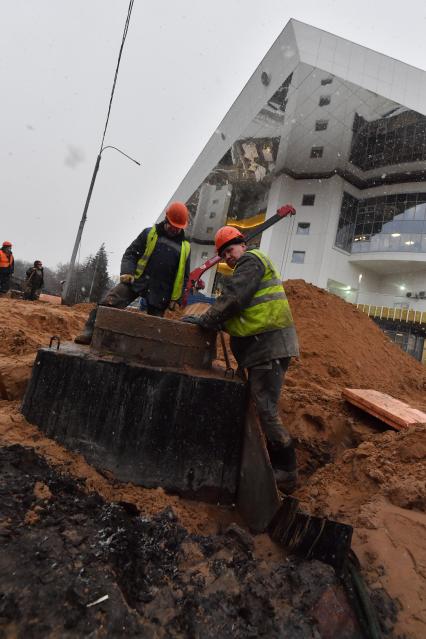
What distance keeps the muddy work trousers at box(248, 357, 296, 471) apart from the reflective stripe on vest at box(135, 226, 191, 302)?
5.09 ft

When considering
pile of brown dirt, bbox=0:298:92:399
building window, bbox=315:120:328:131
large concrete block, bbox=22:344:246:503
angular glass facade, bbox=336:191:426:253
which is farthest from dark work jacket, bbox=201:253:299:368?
angular glass facade, bbox=336:191:426:253

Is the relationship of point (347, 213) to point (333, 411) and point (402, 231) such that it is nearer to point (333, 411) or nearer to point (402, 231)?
point (402, 231)

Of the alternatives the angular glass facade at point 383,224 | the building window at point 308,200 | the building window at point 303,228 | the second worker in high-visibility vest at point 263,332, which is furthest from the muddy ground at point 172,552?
Answer: the building window at point 308,200

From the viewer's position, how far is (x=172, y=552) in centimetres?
191

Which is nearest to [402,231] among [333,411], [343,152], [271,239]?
[343,152]

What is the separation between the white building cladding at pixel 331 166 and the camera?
19203 millimetres

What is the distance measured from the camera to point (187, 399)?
267 centimetres

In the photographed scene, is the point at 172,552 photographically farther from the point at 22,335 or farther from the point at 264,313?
the point at 22,335

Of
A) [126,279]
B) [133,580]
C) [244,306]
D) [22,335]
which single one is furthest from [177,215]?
[133,580]

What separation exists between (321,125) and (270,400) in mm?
22345

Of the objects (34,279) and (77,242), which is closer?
(34,279)

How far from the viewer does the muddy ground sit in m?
1.45

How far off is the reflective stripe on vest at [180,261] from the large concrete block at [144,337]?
1150mm

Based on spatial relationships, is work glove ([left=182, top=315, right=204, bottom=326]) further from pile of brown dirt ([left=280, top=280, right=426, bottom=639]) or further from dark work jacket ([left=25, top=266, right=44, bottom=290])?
dark work jacket ([left=25, top=266, right=44, bottom=290])
